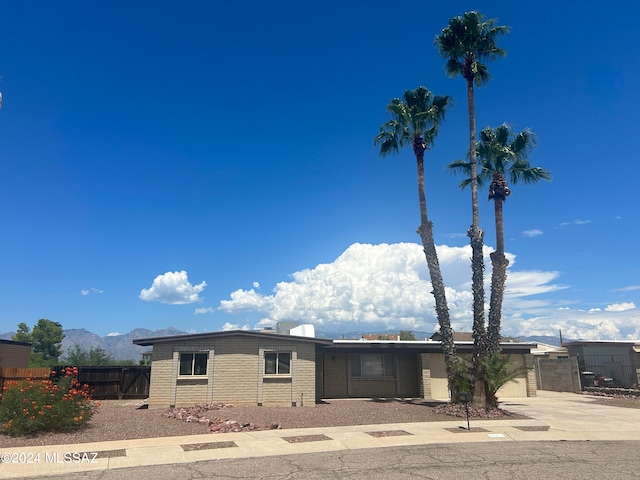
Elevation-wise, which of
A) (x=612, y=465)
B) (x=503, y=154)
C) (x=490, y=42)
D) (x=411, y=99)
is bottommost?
(x=612, y=465)

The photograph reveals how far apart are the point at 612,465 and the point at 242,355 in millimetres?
15203

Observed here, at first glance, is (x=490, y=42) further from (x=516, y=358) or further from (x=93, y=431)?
(x=93, y=431)

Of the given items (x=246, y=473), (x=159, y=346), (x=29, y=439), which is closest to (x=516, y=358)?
(x=159, y=346)

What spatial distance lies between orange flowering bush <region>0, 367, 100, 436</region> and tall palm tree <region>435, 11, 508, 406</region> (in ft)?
51.5

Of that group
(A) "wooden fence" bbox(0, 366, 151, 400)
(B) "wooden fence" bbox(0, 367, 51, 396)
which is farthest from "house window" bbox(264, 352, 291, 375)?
(B) "wooden fence" bbox(0, 367, 51, 396)

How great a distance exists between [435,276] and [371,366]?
7713mm

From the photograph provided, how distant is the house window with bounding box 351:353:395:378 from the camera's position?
27016 millimetres

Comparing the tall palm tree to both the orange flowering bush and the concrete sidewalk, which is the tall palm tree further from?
the orange flowering bush

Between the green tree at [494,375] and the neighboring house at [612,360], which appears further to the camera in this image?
the neighboring house at [612,360]

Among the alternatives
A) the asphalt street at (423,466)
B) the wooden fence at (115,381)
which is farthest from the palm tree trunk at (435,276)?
the wooden fence at (115,381)

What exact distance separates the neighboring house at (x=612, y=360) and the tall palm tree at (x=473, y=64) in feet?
57.5

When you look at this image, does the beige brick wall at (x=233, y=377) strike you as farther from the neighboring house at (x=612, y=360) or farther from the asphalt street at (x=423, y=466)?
the neighboring house at (x=612, y=360)

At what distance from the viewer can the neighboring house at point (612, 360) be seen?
3253cm

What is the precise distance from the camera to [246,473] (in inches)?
397
